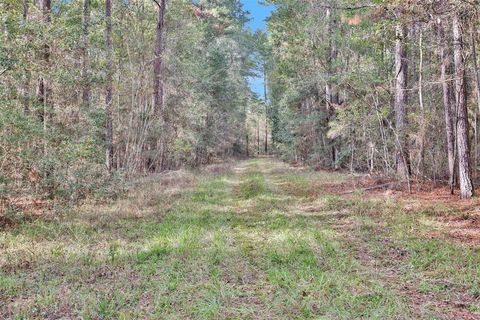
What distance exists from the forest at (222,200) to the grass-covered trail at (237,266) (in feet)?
0.09

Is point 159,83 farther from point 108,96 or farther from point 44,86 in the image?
point 44,86

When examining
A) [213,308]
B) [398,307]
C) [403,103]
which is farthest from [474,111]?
[213,308]

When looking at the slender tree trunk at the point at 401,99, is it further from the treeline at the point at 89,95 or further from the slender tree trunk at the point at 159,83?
the slender tree trunk at the point at 159,83

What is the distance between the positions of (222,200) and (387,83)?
767 centimetres

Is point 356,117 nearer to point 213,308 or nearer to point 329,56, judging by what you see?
point 329,56

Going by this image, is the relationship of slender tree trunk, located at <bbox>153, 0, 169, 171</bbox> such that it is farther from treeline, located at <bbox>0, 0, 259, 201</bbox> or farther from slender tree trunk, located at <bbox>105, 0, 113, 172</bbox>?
slender tree trunk, located at <bbox>105, 0, 113, 172</bbox>

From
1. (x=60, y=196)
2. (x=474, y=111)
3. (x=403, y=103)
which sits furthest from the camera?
(x=474, y=111)

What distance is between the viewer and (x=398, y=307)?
3.78 metres

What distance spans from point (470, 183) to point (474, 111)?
5.85 m

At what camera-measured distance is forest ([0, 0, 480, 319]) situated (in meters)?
4.21

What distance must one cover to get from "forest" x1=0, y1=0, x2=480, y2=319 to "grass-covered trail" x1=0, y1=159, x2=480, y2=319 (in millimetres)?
28

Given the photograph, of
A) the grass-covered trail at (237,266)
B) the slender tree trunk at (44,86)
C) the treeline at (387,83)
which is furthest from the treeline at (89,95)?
the treeline at (387,83)

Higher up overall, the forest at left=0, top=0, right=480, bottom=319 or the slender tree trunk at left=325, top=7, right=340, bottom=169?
the slender tree trunk at left=325, top=7, right=340, bottom=169

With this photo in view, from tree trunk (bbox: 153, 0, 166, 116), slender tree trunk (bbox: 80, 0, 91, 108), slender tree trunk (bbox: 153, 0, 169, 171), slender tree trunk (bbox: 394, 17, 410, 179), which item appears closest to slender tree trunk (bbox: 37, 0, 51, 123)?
slender tree trunk (bbox: 80, 0, 91, 108)
